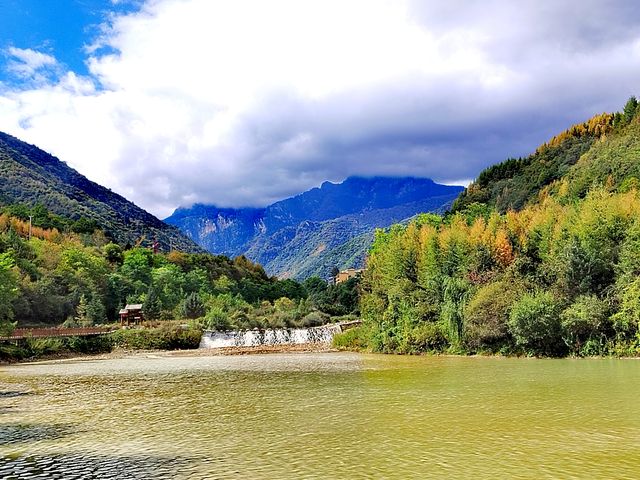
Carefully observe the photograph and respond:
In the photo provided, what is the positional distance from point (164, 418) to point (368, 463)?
769 cm

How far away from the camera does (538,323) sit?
3441 cm

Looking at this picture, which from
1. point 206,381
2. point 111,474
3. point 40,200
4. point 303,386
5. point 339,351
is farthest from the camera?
point 40,200

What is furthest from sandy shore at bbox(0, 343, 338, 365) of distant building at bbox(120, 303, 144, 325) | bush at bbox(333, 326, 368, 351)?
distant building at bbox(120, 303, 144, 325)

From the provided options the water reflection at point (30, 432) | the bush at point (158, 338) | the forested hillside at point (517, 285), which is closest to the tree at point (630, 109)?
the forested hillside at point (517, 285)

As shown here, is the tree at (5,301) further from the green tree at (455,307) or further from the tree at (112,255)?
the tree at (112,255)

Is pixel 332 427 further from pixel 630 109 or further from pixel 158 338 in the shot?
pixel 630 109

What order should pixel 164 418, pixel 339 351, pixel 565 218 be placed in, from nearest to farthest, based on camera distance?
pixel 164 418
pixel 565 218
pixel 339 351

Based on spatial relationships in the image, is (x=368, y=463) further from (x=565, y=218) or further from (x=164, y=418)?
(x=565, y=218)

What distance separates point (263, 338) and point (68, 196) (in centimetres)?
11998

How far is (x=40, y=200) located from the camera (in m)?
139

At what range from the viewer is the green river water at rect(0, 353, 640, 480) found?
1027 centimetres

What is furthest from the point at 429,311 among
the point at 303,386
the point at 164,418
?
the point at 164,418

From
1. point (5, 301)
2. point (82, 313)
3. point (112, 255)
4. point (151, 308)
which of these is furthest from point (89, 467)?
point (112, 255)

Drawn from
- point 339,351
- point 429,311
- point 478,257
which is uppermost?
point 478,257
